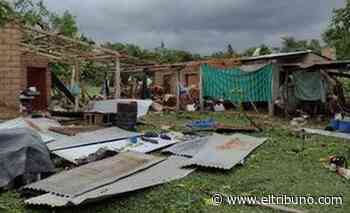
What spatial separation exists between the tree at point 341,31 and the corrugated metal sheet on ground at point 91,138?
1249cm

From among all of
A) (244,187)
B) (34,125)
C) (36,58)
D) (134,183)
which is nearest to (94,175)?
(134,183)

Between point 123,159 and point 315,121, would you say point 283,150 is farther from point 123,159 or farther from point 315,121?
point 315,121

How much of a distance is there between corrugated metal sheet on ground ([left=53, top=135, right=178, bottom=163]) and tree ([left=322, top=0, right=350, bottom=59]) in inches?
A: 485

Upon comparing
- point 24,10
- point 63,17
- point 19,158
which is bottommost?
point 19,158

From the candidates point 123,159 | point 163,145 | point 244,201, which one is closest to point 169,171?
point 123,159

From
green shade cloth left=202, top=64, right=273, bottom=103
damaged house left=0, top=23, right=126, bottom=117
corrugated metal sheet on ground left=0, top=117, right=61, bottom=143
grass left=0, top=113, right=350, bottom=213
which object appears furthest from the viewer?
green shade cloth left=202, top=64, right=273, bottom=103

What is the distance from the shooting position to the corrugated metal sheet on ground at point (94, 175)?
4332 mm

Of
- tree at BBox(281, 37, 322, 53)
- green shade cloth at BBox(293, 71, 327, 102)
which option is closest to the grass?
green shade cloth at BBox(293, 71, 327, 102)

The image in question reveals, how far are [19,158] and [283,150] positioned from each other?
4.75 metres

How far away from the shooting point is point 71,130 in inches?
329

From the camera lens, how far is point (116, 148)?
677 centimetres

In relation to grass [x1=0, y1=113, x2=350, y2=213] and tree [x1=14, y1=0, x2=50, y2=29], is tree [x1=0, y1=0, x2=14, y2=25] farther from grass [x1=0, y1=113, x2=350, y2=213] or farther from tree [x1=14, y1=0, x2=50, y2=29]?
grass [x1=0, y1=113, x2=350, y2=213]

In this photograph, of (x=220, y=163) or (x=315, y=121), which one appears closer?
(x=220, y=163)

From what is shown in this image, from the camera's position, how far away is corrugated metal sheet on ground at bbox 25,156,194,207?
397 centimetres
